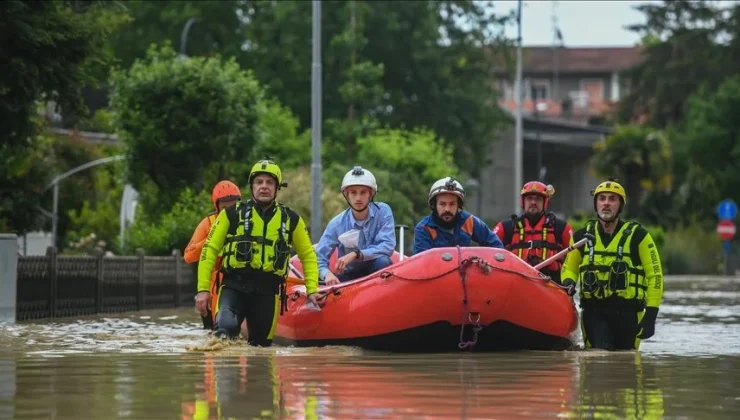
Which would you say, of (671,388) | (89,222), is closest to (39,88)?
(671,388)

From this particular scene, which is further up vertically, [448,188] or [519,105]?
[519,105]

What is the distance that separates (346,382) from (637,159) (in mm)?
62592

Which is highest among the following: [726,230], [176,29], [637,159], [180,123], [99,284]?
[176,29]

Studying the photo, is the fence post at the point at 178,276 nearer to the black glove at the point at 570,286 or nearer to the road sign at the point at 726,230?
the black glove at the point at 570,286

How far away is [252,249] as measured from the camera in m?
15.7

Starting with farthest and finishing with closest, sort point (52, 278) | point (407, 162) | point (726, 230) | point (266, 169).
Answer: point (726, 230), point (407, 162), point (52, 278), point (266, 169)

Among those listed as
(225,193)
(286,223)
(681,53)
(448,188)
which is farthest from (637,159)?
(286,223)

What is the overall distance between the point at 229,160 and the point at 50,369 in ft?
81.4

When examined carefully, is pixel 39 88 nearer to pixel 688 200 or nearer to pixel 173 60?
pixel 173 60

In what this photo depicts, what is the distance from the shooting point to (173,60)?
39344 millimetres

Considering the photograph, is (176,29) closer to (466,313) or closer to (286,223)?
(286,223)

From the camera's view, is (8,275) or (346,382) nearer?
(346,382)

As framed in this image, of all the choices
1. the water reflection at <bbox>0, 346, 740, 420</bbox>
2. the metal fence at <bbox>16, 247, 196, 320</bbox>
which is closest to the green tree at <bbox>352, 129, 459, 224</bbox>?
the metal fence at <bbox>16, 247, 196, 320</bbox>

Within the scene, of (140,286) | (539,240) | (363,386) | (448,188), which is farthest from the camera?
(140,286)
